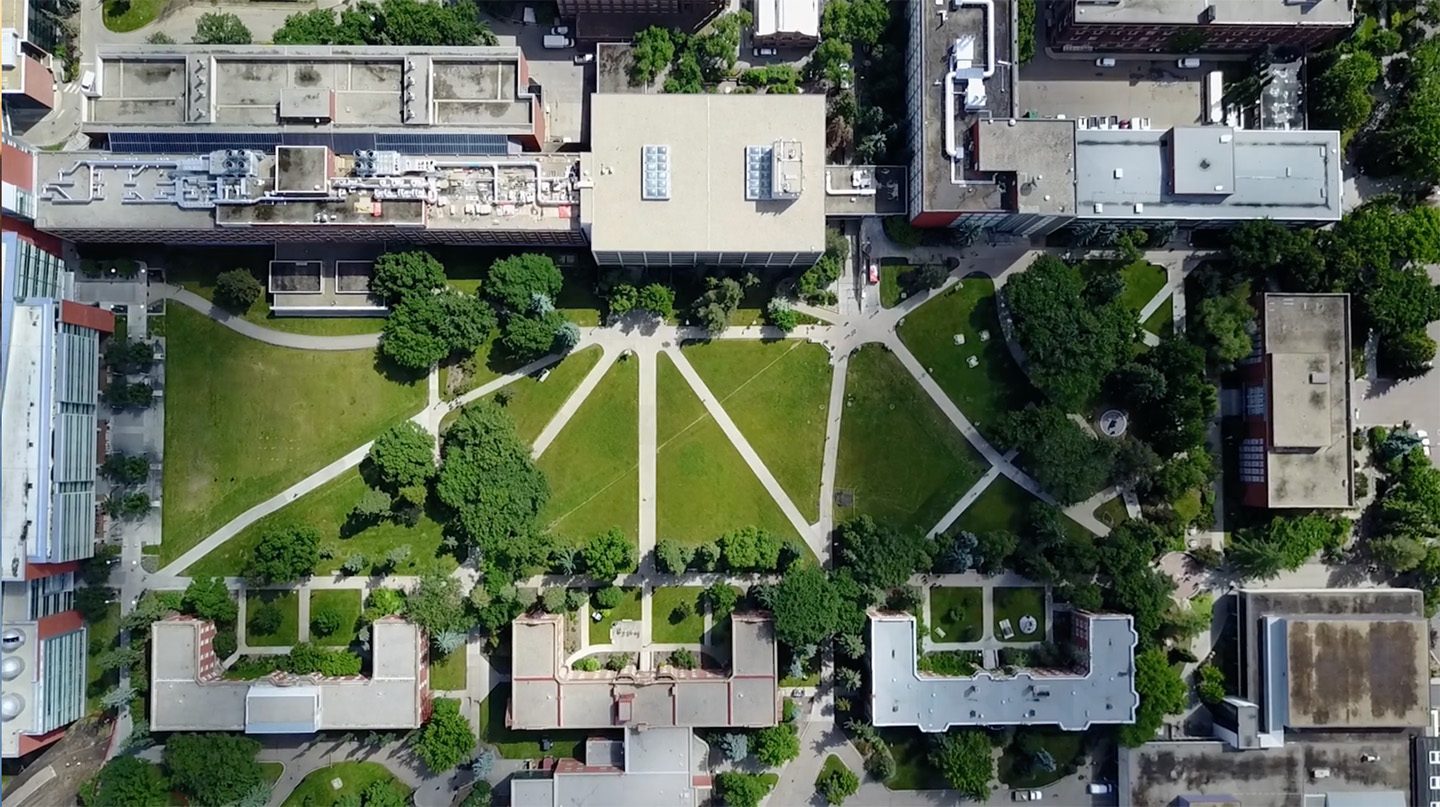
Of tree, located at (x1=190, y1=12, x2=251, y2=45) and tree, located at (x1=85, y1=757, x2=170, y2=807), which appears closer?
tree, located at (x1=85, y1=757, x2=170, y2=807)

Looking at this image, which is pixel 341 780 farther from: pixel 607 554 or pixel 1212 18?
pixel 1212 18

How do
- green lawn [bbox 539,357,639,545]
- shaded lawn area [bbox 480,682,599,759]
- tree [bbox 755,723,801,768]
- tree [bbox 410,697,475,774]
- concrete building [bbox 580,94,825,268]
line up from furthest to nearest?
green lawn [bbox 539,357,639,545]
shaded lawn area [bbox 480,682,599,759]
tree [bbox 755,723,801,768]
tree [bbox 410,697,475,774]
concrete building [bbox 580,94,825,268]

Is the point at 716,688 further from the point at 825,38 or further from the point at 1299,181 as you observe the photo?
the point at 1299,181

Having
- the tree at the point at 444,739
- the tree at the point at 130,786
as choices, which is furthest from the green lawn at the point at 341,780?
the tree at the point at 130,786

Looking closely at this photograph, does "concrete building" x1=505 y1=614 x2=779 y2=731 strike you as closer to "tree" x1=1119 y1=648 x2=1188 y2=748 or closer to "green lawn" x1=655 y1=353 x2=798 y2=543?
"green lawn" x1=655 y1=353 x2=798 y2=543

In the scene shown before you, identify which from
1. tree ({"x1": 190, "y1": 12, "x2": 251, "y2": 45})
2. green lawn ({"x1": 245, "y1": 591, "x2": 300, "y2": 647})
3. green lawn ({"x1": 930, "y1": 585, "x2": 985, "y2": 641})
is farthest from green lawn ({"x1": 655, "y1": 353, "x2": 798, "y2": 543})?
tree ({"x1": 190, "y1": 12, "x2": 251, "y2": 45})
